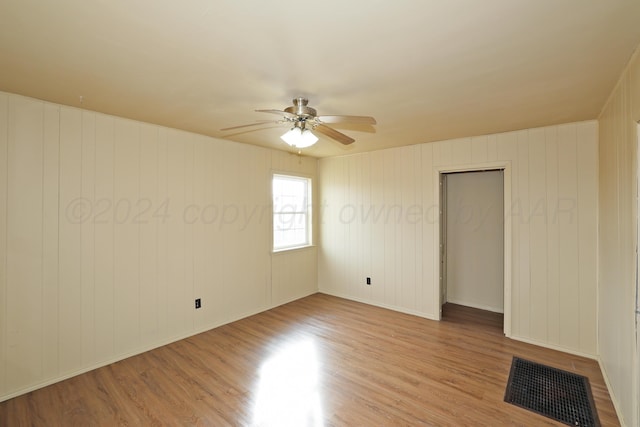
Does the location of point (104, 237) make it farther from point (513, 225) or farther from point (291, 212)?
point (513, 225)

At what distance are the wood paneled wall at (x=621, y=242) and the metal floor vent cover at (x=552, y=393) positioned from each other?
0.20 metres

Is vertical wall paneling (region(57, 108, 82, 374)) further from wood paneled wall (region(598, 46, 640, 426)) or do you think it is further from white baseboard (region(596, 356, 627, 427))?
white baseboard (region(596, 356, 627, 427))

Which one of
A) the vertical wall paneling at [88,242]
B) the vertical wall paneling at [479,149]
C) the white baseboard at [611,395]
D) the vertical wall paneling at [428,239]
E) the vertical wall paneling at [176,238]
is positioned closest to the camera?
the white baseboard at [611,395]

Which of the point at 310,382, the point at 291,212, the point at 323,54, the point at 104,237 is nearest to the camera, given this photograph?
the point at 323,54

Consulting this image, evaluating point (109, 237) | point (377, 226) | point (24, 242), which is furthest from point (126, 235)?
point (377, 226)

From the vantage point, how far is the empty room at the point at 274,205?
1656 millimetres

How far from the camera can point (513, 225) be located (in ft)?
11.8

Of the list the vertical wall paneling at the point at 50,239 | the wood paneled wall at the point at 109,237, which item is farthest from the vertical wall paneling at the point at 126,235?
the vertical wall paneling at the point at 50,239

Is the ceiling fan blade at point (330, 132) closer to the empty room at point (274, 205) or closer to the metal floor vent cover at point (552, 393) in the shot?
the empty room at point (274, 205)

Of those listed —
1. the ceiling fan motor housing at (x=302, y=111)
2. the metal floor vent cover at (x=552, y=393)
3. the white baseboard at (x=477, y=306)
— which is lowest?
the metal floor vent cover at (x=552, y=393)

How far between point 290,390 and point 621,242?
2.76 meters

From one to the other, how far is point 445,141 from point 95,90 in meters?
3.83

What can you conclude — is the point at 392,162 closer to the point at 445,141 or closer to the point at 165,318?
the point at 445,141

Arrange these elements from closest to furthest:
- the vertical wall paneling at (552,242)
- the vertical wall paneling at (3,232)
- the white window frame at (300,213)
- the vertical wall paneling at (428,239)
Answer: the vertical wall paneling at (3,232) → the vertical wall paneling at (552,242) → the vertical wall paneling at (428,239) → the white window frame at (300,213)
